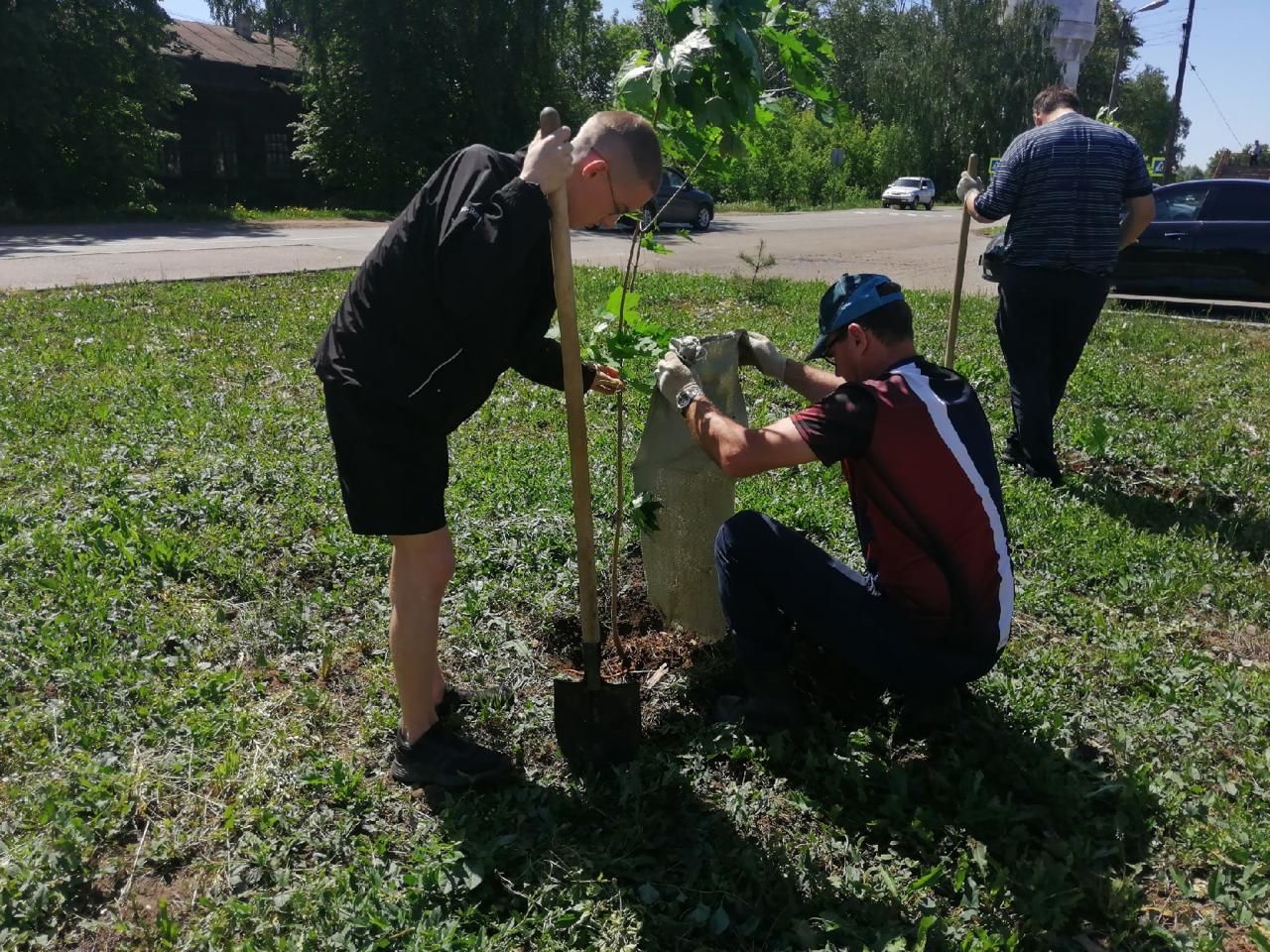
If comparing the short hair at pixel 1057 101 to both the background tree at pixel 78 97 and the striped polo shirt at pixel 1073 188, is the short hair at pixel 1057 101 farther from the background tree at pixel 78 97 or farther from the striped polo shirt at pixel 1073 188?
the background tree at pixel 78 97

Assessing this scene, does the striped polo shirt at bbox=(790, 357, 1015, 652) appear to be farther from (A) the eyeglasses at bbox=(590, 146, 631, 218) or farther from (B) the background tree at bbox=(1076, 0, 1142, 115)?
(B) the background tree at bbox=(1076, 0, 1142, 115)

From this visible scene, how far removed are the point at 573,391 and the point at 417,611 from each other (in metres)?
0.71

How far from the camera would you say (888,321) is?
259cm

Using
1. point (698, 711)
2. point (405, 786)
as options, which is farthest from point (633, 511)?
point (405, 786)

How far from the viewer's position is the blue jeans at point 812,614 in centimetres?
259

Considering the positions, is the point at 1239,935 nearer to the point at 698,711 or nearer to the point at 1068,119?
the point at 698,711

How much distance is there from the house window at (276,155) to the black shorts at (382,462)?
30822 millimetres

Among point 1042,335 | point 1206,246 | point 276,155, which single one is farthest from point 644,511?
point 276,155

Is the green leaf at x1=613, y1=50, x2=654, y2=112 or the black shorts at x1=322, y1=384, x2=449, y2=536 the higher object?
the green leaf at x1=613, y1=50, x2=654, y2=112

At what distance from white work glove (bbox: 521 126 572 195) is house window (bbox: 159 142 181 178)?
29.5 m

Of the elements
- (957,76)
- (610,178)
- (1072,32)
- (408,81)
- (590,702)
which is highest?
(1072,32)

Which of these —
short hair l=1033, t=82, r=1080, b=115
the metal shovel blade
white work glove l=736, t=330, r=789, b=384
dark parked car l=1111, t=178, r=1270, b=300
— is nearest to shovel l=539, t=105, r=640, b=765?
the metal shovel blade

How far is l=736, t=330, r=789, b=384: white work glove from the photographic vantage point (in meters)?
3.04

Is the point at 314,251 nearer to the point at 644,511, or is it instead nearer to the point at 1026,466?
the point at 1026,466
